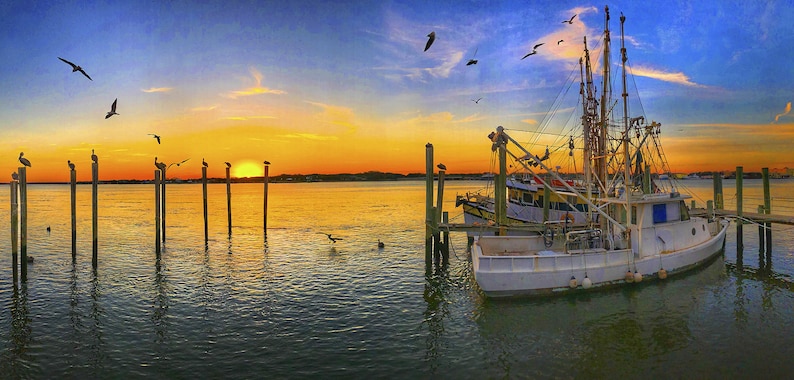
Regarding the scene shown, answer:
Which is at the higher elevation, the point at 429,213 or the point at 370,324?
the point at 429,213

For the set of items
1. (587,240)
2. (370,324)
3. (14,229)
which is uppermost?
(14,229)

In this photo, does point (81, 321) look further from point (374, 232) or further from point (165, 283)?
point (374, 232)

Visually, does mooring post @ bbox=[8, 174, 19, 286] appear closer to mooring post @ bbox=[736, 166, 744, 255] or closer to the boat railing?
the boat railing

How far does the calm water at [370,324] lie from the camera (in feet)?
38.5

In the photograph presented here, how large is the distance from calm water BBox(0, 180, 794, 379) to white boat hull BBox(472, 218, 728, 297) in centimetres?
57

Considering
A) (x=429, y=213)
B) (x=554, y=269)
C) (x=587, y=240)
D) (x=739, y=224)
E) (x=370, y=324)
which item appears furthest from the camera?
(x=739, y=224)

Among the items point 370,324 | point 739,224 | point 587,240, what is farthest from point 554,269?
point 739,224

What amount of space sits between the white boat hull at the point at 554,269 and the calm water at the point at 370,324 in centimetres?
57

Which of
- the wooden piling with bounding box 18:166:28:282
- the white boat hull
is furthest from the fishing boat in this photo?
the wooden piling with bounding box 18:166:28:282

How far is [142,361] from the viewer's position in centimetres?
1212

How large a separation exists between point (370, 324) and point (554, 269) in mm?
7468

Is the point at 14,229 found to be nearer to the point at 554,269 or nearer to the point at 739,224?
the point at 554,269

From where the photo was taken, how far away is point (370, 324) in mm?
14781

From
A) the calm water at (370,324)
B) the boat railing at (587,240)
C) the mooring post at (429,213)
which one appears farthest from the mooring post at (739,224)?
the mooring post at (429,213)
